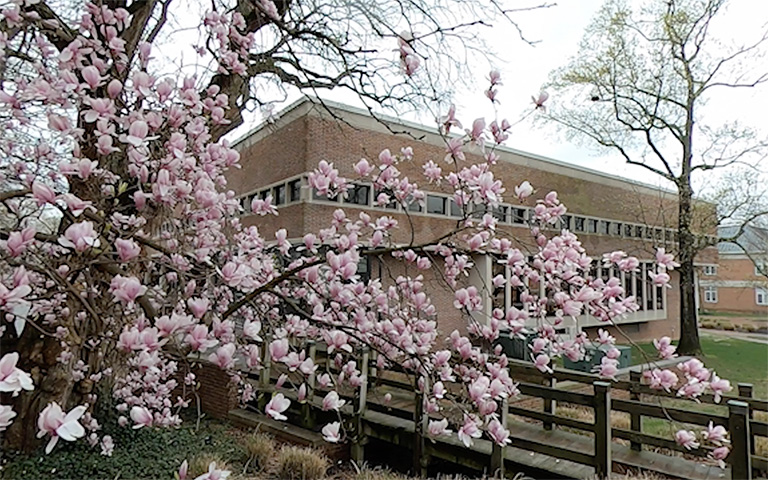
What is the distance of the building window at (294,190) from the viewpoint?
970cm

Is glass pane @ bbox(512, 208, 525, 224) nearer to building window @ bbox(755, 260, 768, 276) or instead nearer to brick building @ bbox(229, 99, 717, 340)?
brick building @ bbox(229, 99, 717, 340)

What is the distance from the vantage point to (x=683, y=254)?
1230cm

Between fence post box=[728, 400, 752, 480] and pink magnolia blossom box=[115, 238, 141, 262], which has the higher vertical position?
pink magnolia blossom box=[115, 238, 141, 262]

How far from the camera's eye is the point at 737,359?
40.1 ft

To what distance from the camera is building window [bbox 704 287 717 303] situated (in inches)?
1219

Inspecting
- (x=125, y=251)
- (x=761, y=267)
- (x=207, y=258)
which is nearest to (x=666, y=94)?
(x=761, y=267)

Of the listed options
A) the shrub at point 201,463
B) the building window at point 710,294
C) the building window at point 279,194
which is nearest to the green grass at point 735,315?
the building window at point 710,294

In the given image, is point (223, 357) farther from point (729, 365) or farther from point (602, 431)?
point (729, 365)

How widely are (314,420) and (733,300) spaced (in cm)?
3355

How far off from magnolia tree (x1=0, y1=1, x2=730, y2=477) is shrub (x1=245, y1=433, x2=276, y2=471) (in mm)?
2173

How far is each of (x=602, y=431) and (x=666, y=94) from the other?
1199cm

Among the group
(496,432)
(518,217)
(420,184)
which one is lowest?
(496,432)

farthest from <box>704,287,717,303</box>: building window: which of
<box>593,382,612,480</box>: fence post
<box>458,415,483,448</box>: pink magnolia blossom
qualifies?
<box>458,415,483,448</box>: pink magnolia blossom

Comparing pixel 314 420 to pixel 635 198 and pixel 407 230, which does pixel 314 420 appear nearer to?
pixel 407 230
